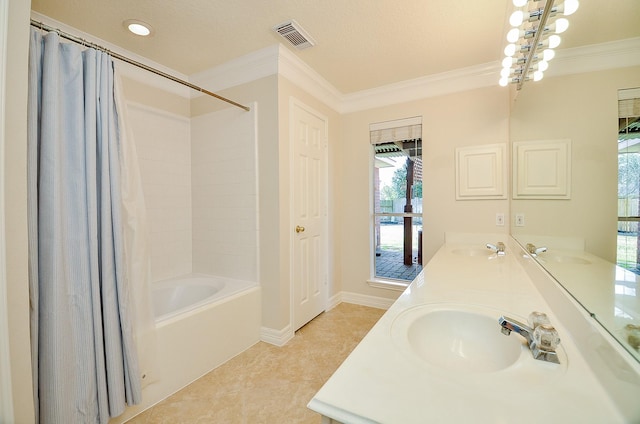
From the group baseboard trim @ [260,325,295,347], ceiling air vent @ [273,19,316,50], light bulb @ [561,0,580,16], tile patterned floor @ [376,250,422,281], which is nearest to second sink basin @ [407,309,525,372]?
light bulb @ [561,0,580,16]

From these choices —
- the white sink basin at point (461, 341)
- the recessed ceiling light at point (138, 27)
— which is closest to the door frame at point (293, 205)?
the recessed ceiling light at point (138, 27)

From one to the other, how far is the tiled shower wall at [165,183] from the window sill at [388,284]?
1955mm

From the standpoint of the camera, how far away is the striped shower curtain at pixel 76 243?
3.95ft

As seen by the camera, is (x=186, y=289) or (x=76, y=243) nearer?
(x=76, y=243)

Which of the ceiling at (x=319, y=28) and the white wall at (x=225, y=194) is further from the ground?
the ceiling at (x=319, y=28)

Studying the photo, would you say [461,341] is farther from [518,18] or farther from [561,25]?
[518,18]

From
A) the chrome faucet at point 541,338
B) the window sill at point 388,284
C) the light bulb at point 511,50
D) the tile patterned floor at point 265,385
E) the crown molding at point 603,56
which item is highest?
the light bulb at point 511,50

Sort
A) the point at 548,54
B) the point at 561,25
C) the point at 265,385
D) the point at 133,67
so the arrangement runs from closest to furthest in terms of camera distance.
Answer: the point at 561,25, the point at 548,54, the point at 265,385, the point at 133,67

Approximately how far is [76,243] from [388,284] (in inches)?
105

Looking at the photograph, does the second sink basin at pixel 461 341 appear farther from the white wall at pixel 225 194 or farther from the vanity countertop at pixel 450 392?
the white wall at pixel 225 194

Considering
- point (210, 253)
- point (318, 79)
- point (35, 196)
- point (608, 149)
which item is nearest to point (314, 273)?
point (210, 253)

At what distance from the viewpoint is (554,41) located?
1155 millimetres

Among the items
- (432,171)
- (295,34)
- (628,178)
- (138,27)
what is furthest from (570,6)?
(138,27)

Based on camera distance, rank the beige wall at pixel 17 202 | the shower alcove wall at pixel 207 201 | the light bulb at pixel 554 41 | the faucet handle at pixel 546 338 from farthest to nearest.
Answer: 1. the shower alcove wall at pixel 207 201
2. the light bulb at pixel 554 41
3. the beige wall at pixel 17 202
4. the faucet handle at pixel 546 338
